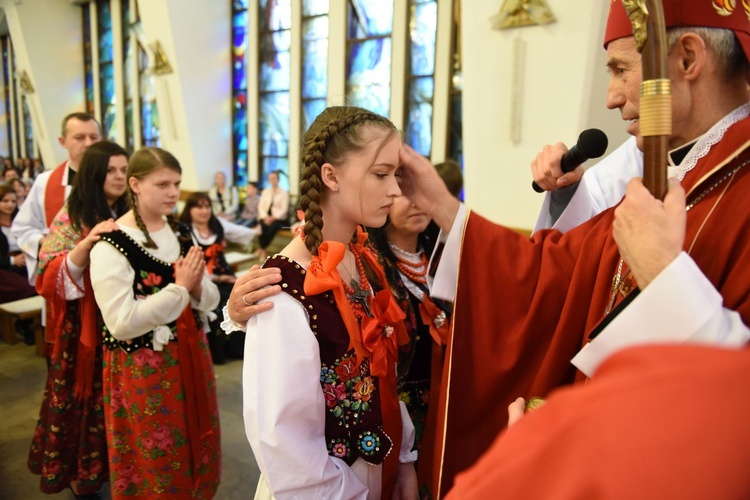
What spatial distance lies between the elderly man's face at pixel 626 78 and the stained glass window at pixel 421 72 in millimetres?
6344

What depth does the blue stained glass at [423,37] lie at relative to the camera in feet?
23.4

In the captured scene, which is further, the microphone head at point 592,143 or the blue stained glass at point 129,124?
the blue stained glass at point 129,124

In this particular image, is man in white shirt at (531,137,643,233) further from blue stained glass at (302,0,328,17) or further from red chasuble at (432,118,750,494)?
blue stained glass at (302,0,328,17)

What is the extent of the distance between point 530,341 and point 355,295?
0.43 meters

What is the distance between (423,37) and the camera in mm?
7246

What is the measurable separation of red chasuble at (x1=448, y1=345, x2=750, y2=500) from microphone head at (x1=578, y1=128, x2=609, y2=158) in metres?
0.93

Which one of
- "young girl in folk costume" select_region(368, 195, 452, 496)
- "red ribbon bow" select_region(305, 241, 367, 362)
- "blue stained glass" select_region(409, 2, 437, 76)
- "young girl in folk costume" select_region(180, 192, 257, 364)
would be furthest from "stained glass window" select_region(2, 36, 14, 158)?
"red ribbon bow" select_region(305, 241, 367, 362)

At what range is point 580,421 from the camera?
41cm

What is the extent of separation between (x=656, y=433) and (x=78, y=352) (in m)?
2.59

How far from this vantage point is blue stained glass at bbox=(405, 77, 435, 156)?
7.38 meters

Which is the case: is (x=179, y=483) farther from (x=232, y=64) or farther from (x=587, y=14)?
(x=232, y=64)

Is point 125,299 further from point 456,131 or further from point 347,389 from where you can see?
point 456,131

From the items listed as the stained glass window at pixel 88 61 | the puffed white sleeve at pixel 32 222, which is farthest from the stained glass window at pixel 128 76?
the puffed white sleeve at pixel 32 222

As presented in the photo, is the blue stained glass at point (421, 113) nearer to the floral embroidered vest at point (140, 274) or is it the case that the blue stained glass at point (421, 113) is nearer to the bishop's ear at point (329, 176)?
the floral embroidered vest at point (140, 274)
